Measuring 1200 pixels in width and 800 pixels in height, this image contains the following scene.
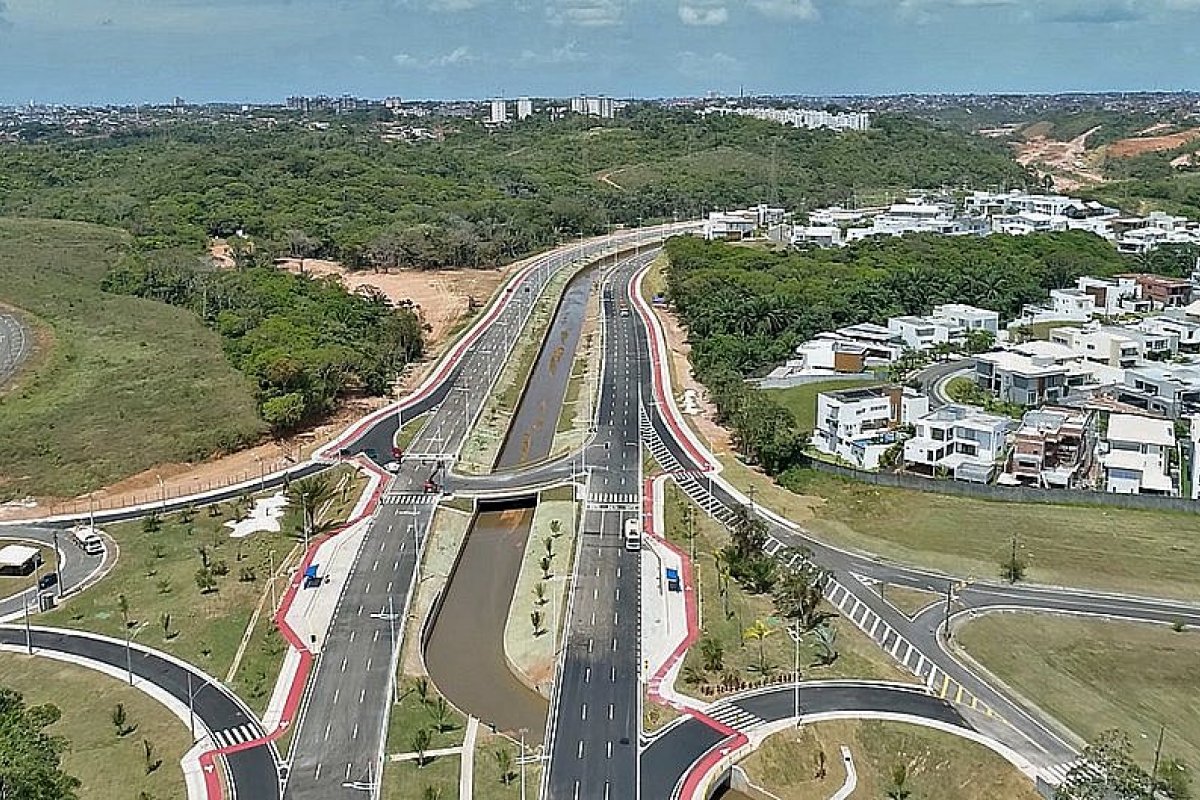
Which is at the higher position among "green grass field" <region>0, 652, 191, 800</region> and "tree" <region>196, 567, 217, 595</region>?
"tree" <region>196, 567, 217, 595</region>

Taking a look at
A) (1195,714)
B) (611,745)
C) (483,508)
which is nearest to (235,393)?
(483,508)

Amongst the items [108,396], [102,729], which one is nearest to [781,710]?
[102,729]

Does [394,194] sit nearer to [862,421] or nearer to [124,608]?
[862,421]

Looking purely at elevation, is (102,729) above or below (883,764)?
above

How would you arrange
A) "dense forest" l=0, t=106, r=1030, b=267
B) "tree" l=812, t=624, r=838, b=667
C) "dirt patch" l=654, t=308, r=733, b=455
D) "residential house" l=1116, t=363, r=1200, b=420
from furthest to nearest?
"dense forest" l=0, t=106, r=1030, b=267 < "dirt patch" l=654, t=308, r=733, b=455 < "residential house" l=1116, t=363, r=1200, b=420 < "tree" l=812, t=624, r=838, b=667

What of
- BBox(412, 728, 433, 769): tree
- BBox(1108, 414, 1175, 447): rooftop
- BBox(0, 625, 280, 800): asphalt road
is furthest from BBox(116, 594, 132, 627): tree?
BBox(1108, 414, 1175, 447): rooftop

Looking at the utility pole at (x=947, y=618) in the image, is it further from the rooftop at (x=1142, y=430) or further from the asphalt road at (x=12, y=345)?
the asphalt road at (x=12, y=345)

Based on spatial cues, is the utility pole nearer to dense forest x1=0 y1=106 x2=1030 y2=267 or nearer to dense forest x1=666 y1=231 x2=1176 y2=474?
dense forest x1=666 y1=231 x2=1176 y2=474

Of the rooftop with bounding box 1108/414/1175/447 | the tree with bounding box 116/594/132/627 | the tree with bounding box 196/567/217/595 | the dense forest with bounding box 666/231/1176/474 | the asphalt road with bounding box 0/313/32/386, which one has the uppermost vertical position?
the dense forest with bounding box 666/231/1176/474
